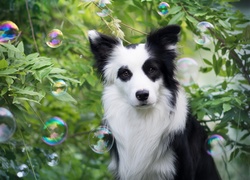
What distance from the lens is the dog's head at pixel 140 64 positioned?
4.15 metres

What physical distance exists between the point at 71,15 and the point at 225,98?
9.00 ft

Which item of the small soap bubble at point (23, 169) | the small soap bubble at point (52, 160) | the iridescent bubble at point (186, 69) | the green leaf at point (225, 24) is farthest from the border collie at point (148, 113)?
the small soap bubble at point (23, 169)

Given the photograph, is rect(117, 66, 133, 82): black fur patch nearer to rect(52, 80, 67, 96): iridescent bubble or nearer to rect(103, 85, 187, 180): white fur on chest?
rect(103, 85, 187, 180): white fur on chest

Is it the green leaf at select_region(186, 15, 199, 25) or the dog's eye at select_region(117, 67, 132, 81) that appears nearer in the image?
the dog's eye at select_region(117, 67, 132, 81)

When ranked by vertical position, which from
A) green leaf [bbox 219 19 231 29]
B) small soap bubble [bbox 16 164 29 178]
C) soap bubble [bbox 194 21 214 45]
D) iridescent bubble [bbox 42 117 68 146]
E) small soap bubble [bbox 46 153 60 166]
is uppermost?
green leaf [bbox 219 19 231 29]

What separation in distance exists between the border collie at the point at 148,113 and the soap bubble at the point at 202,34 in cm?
33

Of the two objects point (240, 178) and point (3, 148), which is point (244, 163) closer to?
point (240, 178)

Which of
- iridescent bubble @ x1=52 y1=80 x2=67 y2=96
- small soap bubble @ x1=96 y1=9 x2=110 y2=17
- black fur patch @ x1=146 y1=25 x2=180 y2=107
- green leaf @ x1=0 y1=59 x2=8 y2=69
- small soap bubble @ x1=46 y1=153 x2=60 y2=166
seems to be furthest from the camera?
small soap bubble @ x1=46 y1=153 x2=60 y2=166

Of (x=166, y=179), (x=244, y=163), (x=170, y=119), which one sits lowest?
(x=244, y=163)

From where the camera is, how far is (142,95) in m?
4.06

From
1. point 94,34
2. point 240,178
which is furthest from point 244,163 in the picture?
point 94,34

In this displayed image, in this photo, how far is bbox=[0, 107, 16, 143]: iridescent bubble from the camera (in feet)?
13.5

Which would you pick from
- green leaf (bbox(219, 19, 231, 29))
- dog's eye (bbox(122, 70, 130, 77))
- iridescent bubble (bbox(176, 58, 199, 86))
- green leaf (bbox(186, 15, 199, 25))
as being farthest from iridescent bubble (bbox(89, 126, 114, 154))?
green leaf (bbox(219, 19, 231, 29))

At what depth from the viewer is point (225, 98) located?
4773 millimetres
